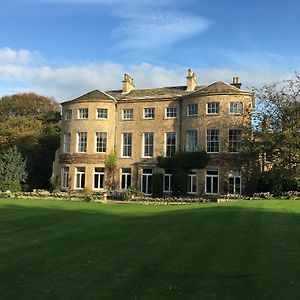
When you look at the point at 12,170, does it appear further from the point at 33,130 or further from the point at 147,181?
the point at 147,181

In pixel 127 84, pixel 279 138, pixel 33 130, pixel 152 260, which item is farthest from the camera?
pixel 33 130

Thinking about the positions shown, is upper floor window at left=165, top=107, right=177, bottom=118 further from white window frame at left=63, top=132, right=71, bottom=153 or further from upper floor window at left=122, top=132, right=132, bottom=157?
white window frame at left=63, top=132, right=71, bottom=153

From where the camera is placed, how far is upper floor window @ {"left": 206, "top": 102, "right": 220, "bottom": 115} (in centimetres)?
3700

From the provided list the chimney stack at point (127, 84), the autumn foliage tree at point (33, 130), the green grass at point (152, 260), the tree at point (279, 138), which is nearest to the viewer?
the green grass at point (152, 260)

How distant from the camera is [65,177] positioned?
41969 mm

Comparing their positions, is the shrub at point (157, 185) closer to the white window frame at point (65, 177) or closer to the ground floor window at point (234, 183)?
the ground floor window at point (234, 183)

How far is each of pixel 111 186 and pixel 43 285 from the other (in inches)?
1305

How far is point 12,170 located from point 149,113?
14.3m

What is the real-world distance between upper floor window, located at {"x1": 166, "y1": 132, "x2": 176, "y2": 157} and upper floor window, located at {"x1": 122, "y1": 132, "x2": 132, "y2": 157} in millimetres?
3766

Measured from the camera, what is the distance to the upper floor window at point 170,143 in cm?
3953

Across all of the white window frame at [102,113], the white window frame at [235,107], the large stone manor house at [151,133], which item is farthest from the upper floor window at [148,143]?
the white window frame at [235,107]

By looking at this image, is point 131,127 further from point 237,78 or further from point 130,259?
point 130,259

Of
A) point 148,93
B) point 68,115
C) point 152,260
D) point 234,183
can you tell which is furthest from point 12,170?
point 152,260

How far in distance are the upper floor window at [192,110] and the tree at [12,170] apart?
17.1 metres
